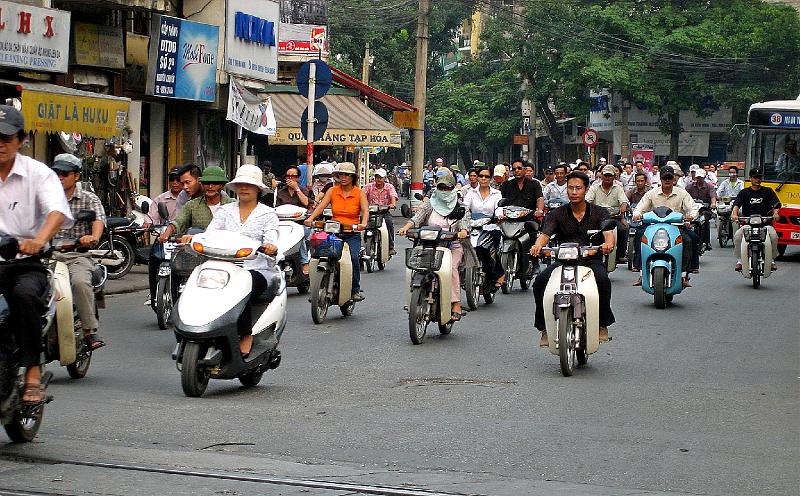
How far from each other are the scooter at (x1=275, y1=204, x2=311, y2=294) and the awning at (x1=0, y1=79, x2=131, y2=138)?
3111mm

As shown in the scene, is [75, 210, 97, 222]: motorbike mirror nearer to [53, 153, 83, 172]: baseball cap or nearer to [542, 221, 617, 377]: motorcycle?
[53, 153, 83, 172]: baseball cap

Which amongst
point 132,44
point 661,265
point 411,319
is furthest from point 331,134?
point 411,319

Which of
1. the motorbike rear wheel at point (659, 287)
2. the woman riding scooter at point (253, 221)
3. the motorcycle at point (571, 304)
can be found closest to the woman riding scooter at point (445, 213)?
the motorcycle at point (571, 304)

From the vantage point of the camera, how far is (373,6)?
5684 cm

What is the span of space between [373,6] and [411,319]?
45627 millimetres

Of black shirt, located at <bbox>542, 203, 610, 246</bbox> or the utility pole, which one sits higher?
the utility pole

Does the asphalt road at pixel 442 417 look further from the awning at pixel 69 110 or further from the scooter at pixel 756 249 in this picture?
the scooter at pixel 756 249

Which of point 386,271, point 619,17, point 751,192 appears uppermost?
point 619,17

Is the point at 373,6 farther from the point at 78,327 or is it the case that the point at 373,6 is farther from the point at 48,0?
the point at 78,327

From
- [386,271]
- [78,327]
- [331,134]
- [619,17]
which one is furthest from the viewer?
[619,17]

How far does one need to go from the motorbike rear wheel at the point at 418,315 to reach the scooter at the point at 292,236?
3725 mm

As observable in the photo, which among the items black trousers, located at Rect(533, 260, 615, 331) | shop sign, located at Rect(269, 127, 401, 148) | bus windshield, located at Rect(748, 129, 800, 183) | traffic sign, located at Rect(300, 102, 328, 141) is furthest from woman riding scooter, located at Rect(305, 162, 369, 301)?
shop sign, located at Rect(269, 127, 401, 148)

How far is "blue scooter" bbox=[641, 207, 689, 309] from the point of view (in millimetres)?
16469

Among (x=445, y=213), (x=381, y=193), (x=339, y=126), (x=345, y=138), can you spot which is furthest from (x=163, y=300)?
(x=339, y=126)
